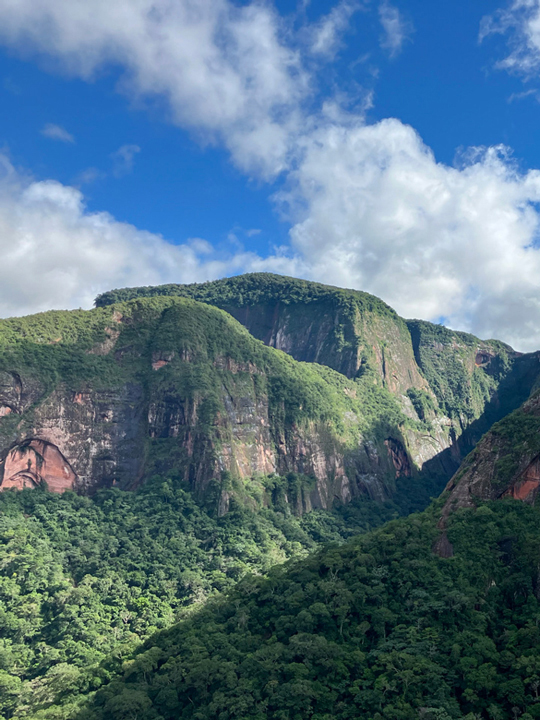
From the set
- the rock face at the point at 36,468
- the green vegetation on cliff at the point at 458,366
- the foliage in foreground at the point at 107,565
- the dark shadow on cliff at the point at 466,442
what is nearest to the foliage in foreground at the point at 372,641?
the foliage in foreground at the point at 107,565

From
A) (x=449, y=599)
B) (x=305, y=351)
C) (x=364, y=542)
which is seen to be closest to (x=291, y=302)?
(x=305, y=351)

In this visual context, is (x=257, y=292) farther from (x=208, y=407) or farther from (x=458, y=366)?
(x=208, y=407)

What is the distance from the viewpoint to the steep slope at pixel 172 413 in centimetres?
8956

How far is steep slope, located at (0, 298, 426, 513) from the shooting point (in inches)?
3526

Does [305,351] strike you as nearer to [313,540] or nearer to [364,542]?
[313,540]

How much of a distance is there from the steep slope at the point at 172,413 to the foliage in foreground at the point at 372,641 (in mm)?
34574

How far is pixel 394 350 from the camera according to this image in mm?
148625

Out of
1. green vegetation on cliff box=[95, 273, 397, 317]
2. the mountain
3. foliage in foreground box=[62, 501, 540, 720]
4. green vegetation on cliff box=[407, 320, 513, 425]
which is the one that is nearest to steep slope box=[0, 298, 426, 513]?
the mountain

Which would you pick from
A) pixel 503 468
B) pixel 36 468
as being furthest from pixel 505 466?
pixel 36 468

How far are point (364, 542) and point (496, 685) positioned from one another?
69.5ft

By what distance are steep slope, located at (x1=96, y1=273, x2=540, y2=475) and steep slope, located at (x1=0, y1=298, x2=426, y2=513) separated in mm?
21454

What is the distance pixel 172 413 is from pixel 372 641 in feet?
177

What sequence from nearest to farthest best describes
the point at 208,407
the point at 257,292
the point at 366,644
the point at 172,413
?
1. the point at 366,644
2. the point at 208,407
3. the point at 172,413
4. the point at 257,292

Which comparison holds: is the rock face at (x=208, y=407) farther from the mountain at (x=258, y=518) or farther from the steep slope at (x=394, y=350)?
the steep slope at (x=394, y=350)
